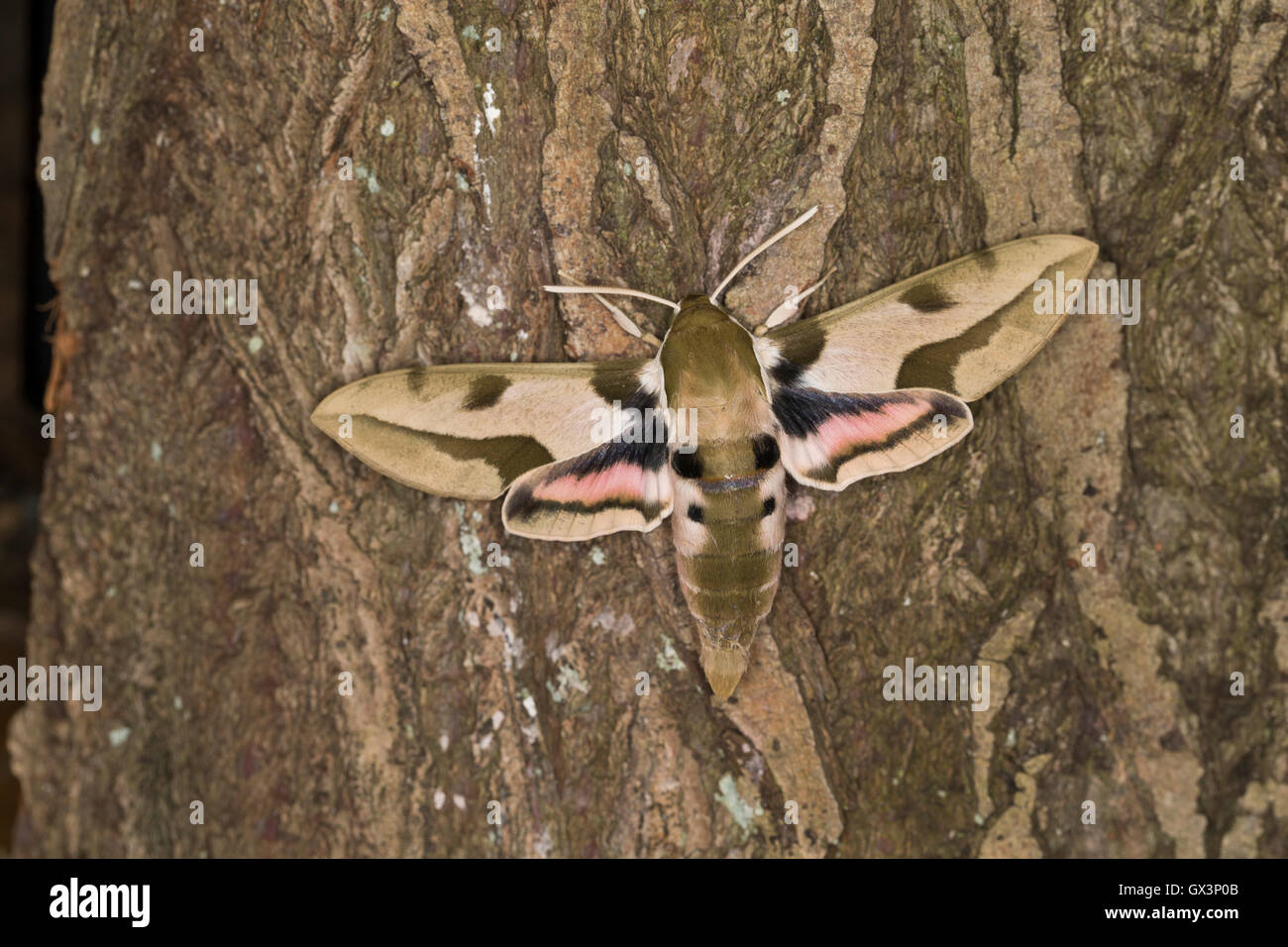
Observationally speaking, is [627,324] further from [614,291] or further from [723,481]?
[723,481]

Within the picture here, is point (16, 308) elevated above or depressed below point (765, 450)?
above

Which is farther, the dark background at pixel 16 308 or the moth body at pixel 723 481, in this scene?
the dark background at pixel 16 308

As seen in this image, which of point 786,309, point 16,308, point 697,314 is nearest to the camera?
point 697,314

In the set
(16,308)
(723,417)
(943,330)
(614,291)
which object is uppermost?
(16,308)

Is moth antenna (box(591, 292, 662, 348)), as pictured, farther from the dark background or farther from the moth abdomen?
the dark background

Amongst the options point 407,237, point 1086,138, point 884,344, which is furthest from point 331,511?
point 1086,138

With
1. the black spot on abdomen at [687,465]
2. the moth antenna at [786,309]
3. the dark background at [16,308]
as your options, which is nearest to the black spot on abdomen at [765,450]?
the black spot on abdomen at [687,465]

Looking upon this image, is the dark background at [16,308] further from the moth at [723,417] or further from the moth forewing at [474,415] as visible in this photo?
the moth at [723,417]

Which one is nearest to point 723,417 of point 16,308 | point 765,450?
point 765,450
